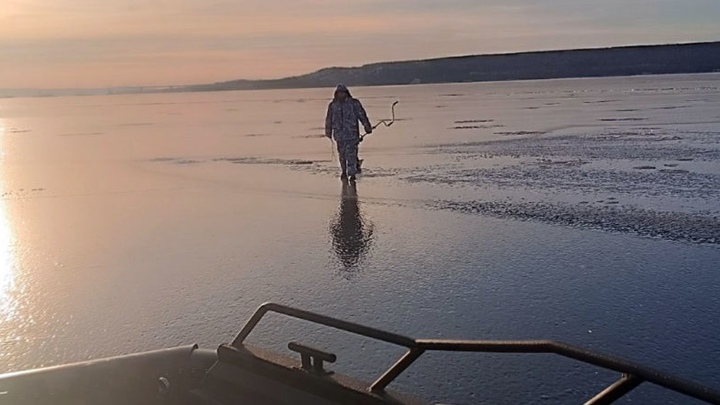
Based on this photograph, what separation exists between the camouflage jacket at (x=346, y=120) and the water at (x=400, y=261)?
33.6 inches

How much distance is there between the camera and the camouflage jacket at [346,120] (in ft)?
44.4

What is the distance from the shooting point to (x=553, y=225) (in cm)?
880

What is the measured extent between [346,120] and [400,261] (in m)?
6.58

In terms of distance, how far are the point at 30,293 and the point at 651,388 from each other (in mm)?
5149

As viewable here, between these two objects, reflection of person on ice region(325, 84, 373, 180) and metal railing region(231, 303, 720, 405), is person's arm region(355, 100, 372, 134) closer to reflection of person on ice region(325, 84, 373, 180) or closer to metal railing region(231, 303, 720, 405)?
reflection of person on ice region(325, 84, 373, 180)

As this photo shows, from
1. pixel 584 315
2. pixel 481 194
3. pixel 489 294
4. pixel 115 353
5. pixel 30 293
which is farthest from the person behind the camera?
pixel 481 194

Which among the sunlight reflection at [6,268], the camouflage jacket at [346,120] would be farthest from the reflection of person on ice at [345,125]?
the sunlight reflection at [6,268]

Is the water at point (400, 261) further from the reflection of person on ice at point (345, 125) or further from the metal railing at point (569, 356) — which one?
the metal railing at point (569, 356)

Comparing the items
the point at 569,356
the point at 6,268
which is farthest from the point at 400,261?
the point at 569,356

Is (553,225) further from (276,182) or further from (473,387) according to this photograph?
(276,182)

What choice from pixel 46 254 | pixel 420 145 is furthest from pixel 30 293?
pixel 420 145

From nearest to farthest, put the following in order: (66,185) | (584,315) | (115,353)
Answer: (115,353)
(584,315)
(66,185)

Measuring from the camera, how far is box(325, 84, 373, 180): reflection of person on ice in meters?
13.3

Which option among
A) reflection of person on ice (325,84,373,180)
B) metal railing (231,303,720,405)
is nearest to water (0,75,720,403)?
reflection of person on ice (325,84,373,180)
